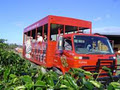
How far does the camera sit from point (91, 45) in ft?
22.9

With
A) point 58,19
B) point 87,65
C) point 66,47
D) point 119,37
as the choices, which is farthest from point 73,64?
point 119,37

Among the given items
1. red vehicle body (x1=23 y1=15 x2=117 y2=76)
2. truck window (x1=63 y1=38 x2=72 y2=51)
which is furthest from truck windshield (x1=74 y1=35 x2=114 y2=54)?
truck window (x1=63 y1=38 x2=72 y2=51)

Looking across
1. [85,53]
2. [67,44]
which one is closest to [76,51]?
[85,53]

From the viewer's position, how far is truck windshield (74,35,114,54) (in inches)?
266

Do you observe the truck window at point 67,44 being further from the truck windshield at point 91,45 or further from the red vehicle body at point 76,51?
A: the truck windshield at point 91,45

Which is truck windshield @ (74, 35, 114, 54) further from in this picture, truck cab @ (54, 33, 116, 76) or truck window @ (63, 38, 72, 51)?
truck window @ (63, 38, 72, 51)

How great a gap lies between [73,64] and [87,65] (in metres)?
0.47

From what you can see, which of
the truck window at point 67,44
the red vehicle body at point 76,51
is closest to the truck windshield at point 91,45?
the red vehicle body at point 76,51

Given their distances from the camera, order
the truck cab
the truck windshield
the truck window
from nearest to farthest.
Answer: the truck cab < the truck windshield < the truck window

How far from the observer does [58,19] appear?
28.2 feet

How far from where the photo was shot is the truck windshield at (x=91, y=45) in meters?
6.77

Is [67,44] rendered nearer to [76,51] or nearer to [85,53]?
[76,51]

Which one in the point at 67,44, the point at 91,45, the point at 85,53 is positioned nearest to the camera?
the point at 85,53

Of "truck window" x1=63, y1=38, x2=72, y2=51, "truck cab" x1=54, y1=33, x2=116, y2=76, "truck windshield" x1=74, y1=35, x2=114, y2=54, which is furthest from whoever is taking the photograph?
"truck window" x1=63, y1=38, x2=72, y2=51
